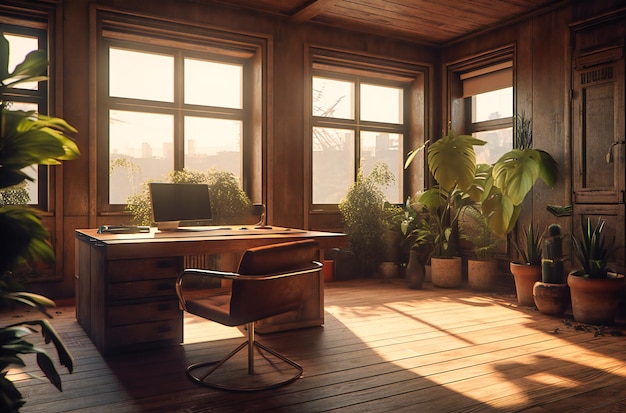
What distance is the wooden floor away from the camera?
2.51 metres

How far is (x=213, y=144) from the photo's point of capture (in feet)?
20.2

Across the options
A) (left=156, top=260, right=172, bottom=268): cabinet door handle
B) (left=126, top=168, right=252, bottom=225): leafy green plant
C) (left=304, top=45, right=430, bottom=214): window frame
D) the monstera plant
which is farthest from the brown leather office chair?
(left=304, top=45, right=430, bottom=214): window frame

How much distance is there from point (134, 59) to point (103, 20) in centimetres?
53

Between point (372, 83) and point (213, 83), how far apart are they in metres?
2.25

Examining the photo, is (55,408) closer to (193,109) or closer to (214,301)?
(214,301)

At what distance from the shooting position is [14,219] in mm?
1452

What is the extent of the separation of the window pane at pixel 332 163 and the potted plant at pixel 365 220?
0.36 m

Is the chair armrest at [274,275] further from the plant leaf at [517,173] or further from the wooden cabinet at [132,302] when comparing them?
the plant leaf at [517,173]

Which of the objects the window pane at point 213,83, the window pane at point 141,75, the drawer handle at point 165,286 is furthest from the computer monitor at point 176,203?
the window pane at point 213,83


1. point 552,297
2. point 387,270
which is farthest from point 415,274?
point 552,297

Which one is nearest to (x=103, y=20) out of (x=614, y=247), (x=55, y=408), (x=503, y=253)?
(x=55, y=408)

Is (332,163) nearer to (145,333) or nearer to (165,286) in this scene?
(165,286)

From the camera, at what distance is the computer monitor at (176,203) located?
3.87 metres

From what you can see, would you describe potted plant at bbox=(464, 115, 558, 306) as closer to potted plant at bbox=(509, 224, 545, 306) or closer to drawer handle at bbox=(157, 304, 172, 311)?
potted plant at bbox=(509, 224, 545, 306)
